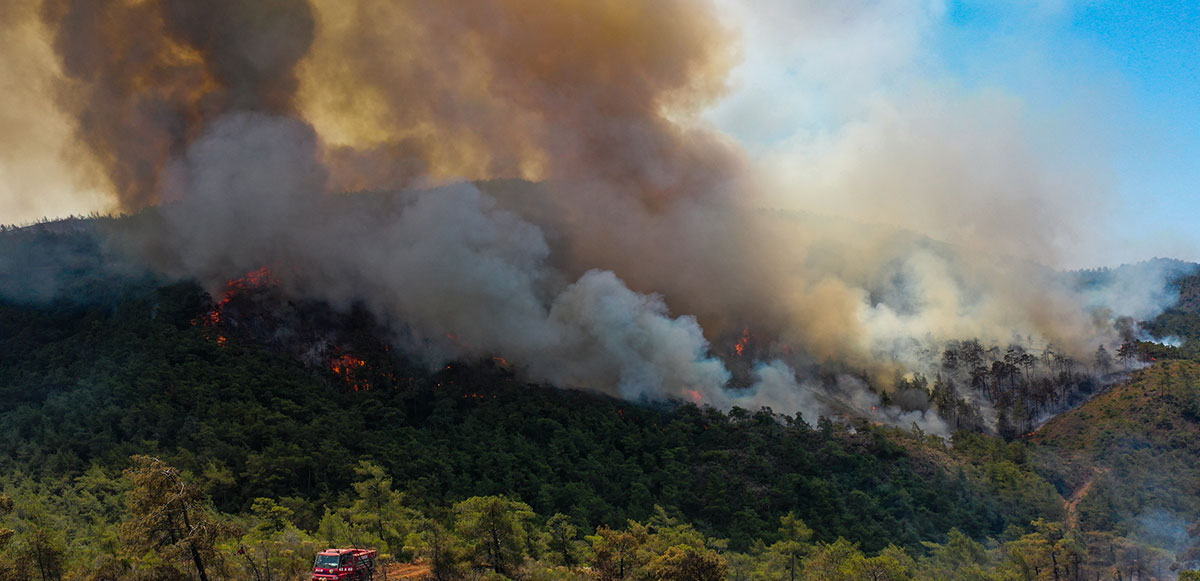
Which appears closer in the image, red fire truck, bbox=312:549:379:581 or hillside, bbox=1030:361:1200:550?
red fire truck, bbox=312:549:379:581

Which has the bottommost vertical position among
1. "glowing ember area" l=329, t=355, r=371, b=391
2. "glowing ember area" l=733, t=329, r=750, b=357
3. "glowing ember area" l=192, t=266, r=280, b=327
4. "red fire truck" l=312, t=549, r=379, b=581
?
"red fire truck" l=312, t=549, r=379, b=581

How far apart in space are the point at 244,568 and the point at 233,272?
239ft

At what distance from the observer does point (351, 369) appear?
310 feet

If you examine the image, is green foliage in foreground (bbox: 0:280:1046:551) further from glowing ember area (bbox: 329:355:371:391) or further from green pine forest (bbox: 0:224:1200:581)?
glowing ember area (bbox: 329:355:371:391)

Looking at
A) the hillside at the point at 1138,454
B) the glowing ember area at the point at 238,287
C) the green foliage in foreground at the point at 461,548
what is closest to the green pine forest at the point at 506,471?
the green foliage in foreground at the point at 461,548

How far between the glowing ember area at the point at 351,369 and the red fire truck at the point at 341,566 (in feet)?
196

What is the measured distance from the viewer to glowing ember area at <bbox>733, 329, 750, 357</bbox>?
117m

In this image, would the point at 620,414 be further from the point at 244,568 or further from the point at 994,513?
the point at 244,568

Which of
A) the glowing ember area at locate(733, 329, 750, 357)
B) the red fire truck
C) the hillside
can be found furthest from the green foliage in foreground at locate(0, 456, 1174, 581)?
the glowing ember area at locate(733, 329, 750, 357)

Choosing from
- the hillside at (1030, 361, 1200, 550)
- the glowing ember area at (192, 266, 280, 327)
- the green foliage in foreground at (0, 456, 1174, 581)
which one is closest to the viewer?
the green foliage in foreground at (0, 456, 1174, 581)

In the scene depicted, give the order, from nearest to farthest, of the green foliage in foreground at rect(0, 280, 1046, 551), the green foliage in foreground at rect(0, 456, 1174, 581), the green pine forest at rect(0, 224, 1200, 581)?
the green foliage in foreground at rect(0, 456, 1174, 581) < the green pine forest at rect(0, 224, 1200, 581) < the green foliage in foreground at rect(0, 280, 1046, 551)

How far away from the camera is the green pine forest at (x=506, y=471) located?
46.7m

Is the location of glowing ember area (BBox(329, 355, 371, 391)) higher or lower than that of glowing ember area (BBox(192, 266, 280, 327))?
lower

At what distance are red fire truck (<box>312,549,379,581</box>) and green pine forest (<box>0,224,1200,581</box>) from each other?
3699 millimetres
